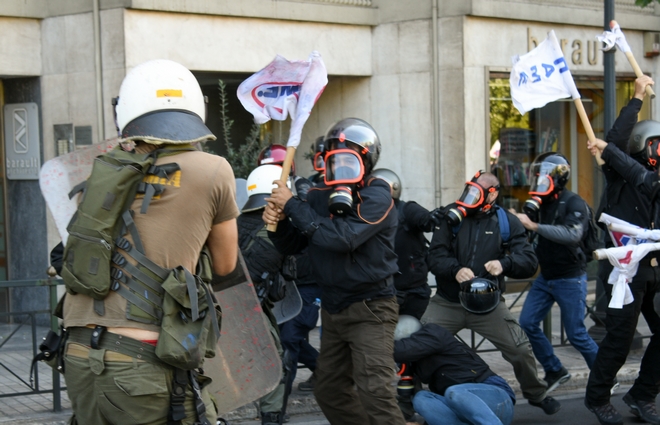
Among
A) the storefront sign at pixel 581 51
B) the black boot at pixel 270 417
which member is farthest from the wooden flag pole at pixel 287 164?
the storefront sign at pixel 581 51

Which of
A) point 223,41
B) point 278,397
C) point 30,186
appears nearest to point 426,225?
point 278,397

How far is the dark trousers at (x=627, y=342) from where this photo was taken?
19.7ft

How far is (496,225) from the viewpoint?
21.3 feet

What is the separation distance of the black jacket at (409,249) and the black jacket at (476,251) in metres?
0.50

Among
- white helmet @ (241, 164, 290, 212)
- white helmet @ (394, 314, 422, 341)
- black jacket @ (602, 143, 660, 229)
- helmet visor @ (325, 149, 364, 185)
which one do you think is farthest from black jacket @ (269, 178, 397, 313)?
black jacket @ (602, 143, 660, 229)

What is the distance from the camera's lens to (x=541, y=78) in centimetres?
702

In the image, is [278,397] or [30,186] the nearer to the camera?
[278,397]

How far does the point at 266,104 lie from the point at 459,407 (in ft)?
6.76

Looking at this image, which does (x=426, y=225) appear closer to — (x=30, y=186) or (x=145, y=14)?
(x=145, y=14)

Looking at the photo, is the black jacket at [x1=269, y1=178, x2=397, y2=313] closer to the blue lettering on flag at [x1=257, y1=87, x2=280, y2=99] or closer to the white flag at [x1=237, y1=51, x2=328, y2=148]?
the white flag at [x1=237, y1=51, x2=328, y2=148]

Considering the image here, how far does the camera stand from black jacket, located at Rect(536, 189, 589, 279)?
687 centimetres

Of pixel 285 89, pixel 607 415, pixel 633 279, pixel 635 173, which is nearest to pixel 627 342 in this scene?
pixel 633 279

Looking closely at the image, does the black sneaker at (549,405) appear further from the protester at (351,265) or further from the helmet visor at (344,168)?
the helmet visor at (344,168)

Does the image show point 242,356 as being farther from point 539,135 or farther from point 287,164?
point 539,135
